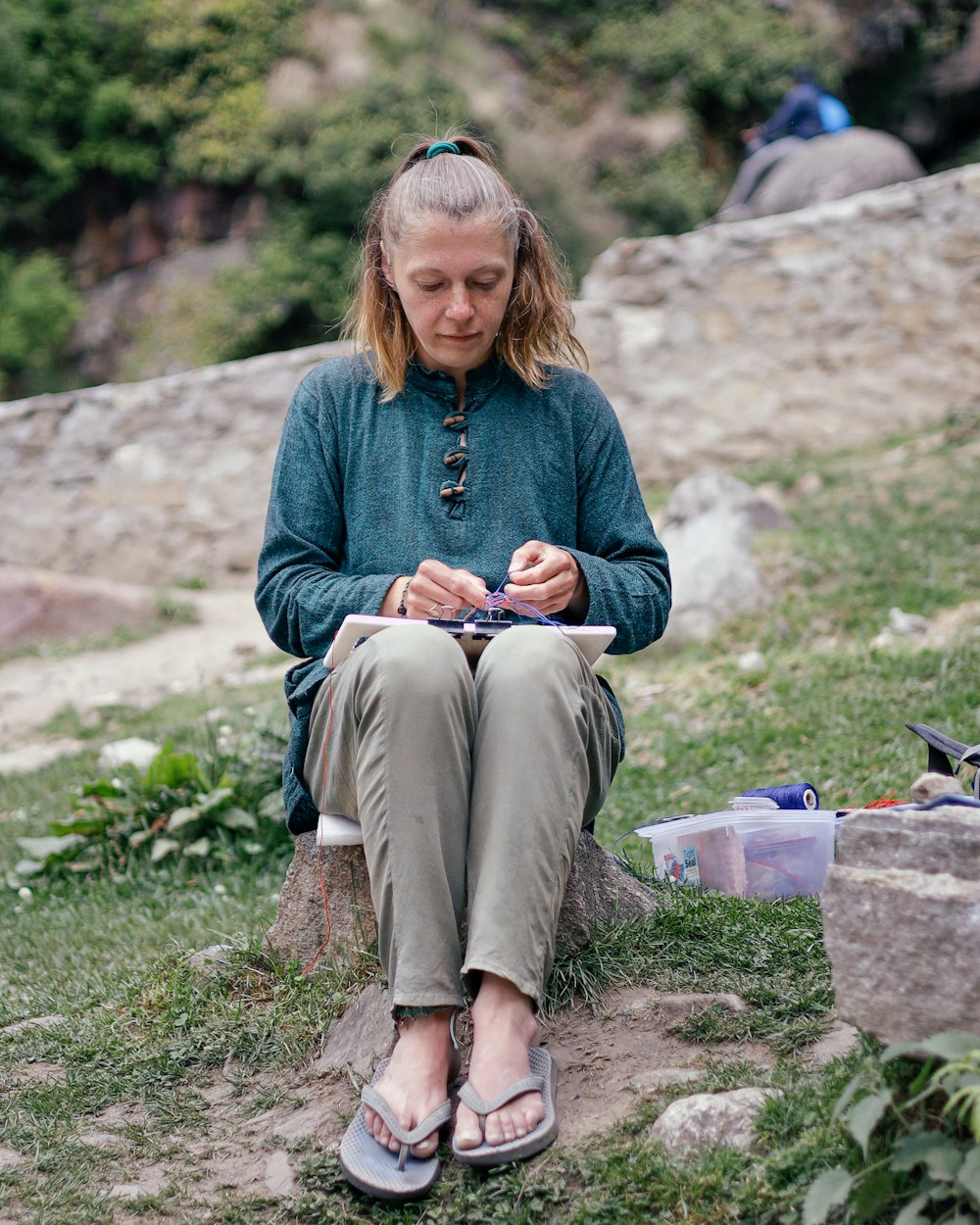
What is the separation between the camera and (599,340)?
821 cm

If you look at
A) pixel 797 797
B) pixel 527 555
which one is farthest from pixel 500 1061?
pixel 797 797

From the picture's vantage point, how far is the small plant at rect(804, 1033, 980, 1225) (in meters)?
1.50

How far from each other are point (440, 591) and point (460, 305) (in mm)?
596

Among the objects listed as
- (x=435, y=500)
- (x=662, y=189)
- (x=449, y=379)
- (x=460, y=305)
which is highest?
(x=662, y=189)

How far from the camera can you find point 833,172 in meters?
9.44

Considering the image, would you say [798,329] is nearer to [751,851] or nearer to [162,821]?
[162,821]

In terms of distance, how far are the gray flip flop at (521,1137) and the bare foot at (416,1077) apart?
51mm

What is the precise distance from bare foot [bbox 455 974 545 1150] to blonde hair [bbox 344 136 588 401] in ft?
4.18

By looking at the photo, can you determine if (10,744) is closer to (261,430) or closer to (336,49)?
(261,430)

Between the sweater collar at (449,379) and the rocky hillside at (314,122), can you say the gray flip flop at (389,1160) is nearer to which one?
the sweater collar at (449,379)

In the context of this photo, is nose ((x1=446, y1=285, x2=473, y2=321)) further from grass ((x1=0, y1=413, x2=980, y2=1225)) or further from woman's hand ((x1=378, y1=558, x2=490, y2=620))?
grass ((x1=0, y1=413, x2=980, y2=1225))

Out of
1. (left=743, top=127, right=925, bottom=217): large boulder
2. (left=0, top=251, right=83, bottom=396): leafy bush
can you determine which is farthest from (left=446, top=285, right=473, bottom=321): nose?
(left=0, top=251, right=83, bottom=396): leafy bush

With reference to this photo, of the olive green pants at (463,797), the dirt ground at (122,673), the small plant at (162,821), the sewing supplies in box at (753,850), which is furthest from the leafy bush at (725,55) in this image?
the olive green pants at (463,797)

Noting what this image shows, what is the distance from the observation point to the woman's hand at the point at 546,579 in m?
2.29
